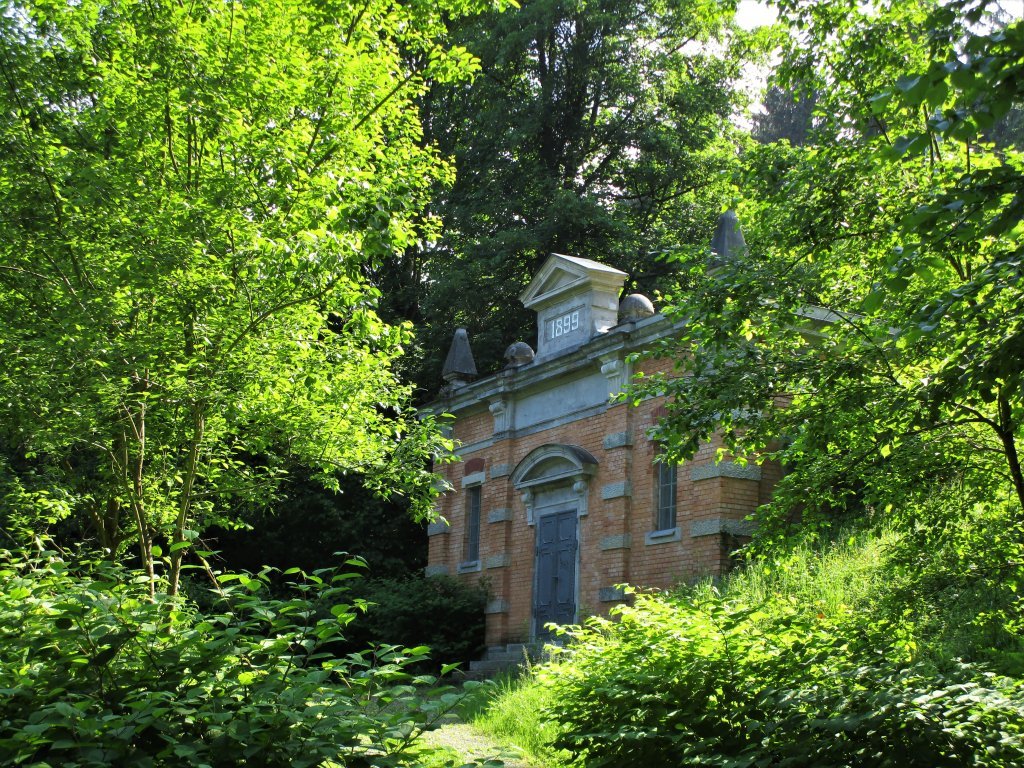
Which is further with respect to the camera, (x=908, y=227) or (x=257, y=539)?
(x=257, y=539)

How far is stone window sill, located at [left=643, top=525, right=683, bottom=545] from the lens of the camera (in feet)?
49.2

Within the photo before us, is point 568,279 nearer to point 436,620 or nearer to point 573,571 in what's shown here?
point 573,571

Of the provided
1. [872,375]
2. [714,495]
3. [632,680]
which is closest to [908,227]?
[872,375]

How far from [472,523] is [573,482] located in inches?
160

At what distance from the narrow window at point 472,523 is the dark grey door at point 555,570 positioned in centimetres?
268

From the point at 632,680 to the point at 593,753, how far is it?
554mm

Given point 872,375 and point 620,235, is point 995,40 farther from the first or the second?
point 620,235

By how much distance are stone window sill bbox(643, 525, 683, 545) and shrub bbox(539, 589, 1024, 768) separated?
7.14 m

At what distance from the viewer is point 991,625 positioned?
8.23 m

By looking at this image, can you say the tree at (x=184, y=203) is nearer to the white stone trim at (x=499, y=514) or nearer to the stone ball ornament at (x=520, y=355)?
the stone ball ornament at (x=520, y=355)

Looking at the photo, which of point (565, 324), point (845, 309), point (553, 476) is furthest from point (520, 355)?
point (845, 309)

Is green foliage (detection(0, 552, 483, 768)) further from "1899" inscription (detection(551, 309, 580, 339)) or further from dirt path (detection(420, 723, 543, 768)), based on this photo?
"1899" inscription (detection(551, 309, 580, 339))

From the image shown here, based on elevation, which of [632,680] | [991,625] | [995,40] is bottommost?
[632,680]

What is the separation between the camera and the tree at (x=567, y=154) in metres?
26.4
